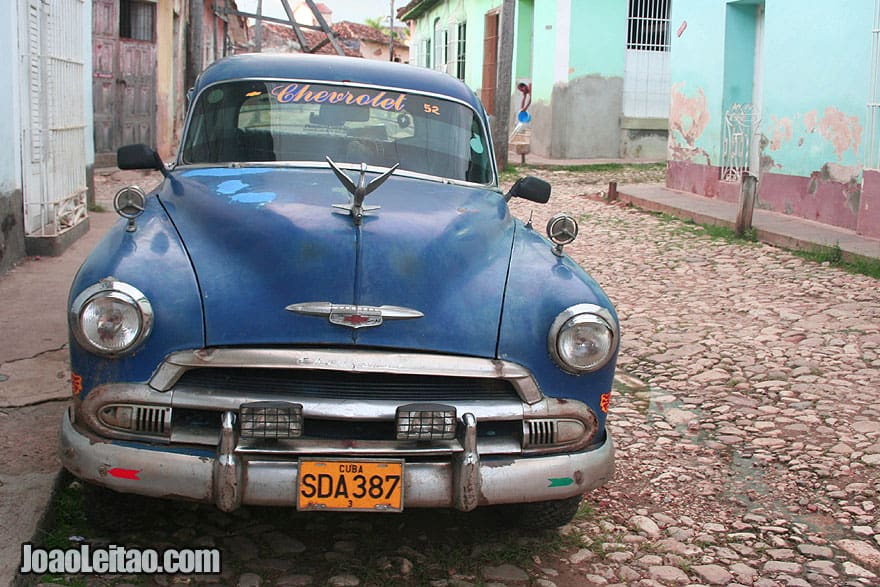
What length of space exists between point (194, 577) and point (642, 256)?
6580 millimetres

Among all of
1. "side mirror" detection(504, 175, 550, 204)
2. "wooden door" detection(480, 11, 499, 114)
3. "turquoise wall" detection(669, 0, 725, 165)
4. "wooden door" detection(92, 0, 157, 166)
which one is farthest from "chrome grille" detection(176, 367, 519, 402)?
"wooden door" detection(480, 11, 499, 114)

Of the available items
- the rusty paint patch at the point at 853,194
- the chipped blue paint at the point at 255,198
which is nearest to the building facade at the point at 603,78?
the rusty paint patch at the point at 853,194

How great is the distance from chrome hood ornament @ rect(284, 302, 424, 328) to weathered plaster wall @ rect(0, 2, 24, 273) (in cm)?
458

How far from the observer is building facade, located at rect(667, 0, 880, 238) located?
9227mm

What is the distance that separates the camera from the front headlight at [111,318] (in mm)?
2783

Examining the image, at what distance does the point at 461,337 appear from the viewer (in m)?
2.88

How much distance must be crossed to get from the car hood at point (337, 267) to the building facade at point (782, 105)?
22.0 ft

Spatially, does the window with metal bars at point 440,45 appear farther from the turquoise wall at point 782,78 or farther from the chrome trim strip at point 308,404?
the chrome trim strip at point 308,404

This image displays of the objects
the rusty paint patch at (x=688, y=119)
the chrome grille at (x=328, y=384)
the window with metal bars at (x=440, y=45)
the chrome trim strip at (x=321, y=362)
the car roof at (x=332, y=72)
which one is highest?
the window with metal bars at (x=440, y=45)

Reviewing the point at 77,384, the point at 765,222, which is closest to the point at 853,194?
the point at 765,222

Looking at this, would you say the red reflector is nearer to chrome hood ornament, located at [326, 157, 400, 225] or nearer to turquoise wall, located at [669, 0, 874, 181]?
chrome hood ornament, located at [326, 157, 400, 225]

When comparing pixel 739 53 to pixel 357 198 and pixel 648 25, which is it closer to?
pixel 648 25

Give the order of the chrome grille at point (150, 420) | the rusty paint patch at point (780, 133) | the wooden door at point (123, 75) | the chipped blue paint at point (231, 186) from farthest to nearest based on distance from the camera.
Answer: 1. the wooden door at point (123, 75)
2. the rusty paint patch at point (780, 133)
3. the chipped blue paint at point (231, 186)
4. the chrome grille at point (150, 420)

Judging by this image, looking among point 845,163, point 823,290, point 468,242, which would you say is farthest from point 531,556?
point 845,163
